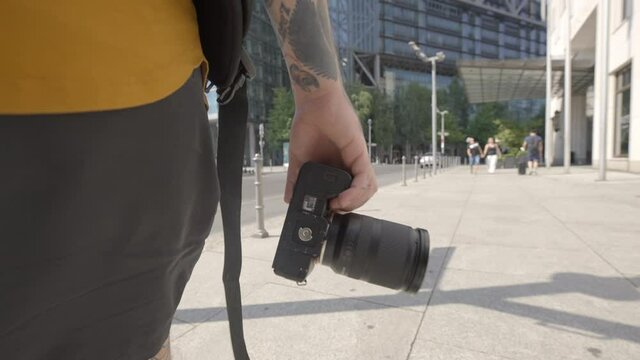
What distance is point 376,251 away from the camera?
1174mm

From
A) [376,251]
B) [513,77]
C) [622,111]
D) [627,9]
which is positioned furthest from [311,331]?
[513,77]

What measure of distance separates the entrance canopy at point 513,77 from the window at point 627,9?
17.8ft

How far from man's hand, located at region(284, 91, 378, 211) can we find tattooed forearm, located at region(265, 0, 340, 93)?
0.18 feet

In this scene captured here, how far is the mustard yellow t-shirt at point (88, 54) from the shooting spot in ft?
1.65

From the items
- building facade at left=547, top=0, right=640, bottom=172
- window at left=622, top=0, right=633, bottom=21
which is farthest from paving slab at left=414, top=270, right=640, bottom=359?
window at left=622, top=0, right=633, bottom=21

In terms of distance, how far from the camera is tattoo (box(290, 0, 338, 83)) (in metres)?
0.92

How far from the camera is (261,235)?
4.45 metres

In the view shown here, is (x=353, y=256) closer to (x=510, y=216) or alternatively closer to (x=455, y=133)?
(x=510, y=216)

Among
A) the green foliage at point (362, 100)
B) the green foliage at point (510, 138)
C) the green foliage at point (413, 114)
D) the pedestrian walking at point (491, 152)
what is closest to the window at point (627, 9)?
the pedestrian walking at point (491, 152)

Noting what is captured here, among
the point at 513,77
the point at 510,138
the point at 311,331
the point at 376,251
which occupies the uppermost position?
the point at 513,77

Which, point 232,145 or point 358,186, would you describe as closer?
point 232,145

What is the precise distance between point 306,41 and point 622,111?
17513 mm

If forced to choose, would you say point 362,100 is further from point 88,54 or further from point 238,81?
point 88,54

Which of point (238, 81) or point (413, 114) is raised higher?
point (413, 114)
